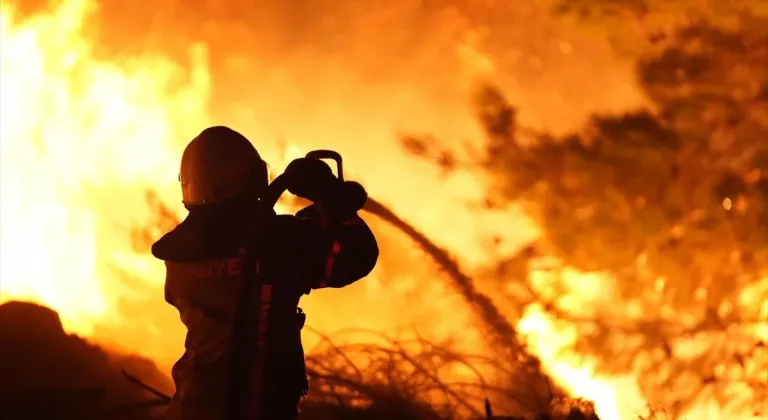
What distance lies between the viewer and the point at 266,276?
2107 millimetres

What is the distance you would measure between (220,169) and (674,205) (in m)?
2.79

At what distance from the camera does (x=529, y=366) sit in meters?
4.54

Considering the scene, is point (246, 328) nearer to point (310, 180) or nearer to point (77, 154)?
point (310, 180)

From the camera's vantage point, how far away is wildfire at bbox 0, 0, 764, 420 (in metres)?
5.51

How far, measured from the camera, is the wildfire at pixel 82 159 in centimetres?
551

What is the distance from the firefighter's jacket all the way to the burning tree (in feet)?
7.53

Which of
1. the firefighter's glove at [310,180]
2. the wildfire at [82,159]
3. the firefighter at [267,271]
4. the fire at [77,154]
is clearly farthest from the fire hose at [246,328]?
the fire at [77,154]

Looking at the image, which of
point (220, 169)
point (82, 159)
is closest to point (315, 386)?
point (220, 169)

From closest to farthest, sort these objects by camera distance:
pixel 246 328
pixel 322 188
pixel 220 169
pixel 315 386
→ pixel 246 328 → pixel 322 188 → pixel 220 169 → pixel 315 386

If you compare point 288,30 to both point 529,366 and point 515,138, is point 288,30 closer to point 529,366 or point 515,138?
point 515,138

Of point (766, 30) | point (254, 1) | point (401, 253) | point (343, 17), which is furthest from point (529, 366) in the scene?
point (254, 1)

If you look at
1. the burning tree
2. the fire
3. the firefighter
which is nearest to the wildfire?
the fire

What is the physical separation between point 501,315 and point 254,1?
304 cm

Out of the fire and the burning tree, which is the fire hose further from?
the fire
